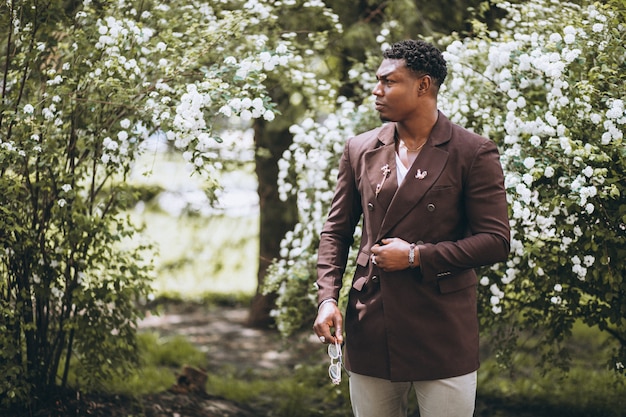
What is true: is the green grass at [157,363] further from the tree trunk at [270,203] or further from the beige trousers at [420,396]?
the beige trousers at [420,396]

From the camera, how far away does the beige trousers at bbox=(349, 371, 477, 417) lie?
2.73m

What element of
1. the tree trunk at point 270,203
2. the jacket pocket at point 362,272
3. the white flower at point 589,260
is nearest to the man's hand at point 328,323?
the jacket pocket at point 362,272

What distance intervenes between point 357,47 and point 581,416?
345 centimetres

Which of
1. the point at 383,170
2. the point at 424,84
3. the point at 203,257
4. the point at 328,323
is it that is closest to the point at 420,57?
the point at 424,84

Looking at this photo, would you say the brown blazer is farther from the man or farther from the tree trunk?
the tree trunk

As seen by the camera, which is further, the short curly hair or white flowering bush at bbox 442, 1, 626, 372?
white flowering bush at bbox 442, 1, 626, 372

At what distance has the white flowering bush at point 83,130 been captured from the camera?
13.1 ft

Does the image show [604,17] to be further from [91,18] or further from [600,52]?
[91,18]

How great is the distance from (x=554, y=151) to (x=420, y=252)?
1499 millimetres

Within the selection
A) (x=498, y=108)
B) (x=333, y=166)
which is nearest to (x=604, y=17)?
(x=498, y=108)

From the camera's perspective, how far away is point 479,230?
271 centimetres

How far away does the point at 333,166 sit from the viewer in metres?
5.02

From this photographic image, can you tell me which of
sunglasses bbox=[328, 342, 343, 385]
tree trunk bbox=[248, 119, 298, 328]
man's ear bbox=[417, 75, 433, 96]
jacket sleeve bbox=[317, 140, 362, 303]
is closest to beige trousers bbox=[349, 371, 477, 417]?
sunglasses bbox=[328, 342, 343, 385]

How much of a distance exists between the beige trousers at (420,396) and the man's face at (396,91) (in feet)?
3.08
